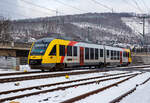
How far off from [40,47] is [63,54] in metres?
2.15

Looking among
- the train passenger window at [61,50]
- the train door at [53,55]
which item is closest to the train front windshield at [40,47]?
the train door at [53,55]

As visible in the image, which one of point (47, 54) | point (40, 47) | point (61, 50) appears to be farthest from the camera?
point (61, 50)

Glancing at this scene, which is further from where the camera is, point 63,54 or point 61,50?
point 63,54

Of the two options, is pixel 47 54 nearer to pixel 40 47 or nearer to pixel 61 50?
pixel 40 47

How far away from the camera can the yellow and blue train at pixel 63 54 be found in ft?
62.3

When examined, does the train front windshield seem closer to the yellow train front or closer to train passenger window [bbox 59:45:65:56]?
the yellow train front

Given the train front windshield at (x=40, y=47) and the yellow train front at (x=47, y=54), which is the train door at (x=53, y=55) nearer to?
the yellow train front at (x=47, y=54)

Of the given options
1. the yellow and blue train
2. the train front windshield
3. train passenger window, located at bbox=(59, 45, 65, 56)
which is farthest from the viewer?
train passenger window, located at bbox=(59, 45, 65, 56)

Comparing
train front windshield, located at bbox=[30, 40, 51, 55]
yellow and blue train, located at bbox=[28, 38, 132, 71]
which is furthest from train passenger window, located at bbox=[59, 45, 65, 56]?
train front windshield, located at bbox=[30, 40, 51, 55]

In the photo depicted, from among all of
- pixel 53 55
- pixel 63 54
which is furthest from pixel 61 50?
pixel 53 55

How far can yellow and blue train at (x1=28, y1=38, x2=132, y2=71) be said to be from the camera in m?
19.0

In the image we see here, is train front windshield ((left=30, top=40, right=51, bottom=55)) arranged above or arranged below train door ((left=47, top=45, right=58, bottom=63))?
above

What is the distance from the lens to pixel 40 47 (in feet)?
64.4

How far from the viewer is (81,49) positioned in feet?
76.9
